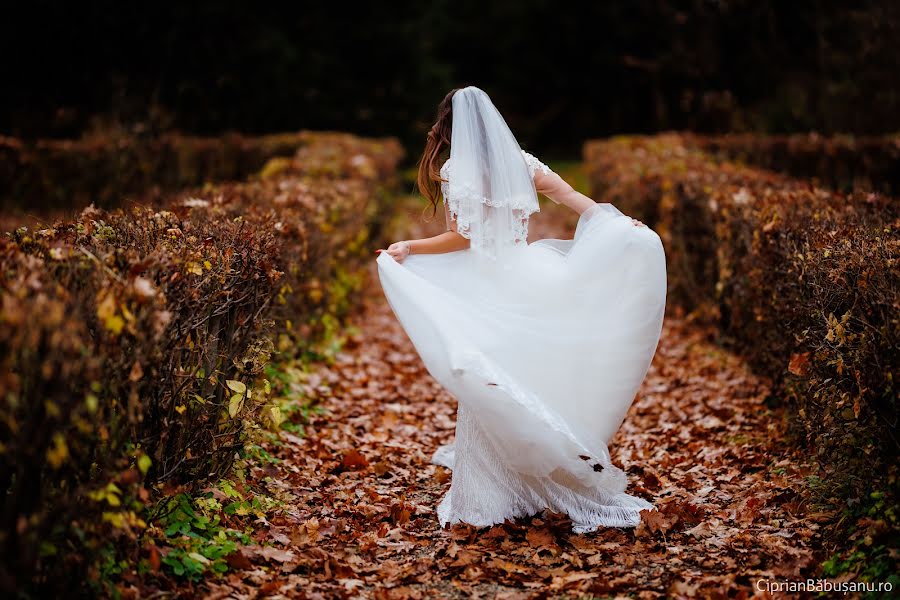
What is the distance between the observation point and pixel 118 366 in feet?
10.7

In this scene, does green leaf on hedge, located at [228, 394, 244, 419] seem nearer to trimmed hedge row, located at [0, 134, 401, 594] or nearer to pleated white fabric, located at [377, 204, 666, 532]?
trimmed hedge row, located at [0, 134, 401, 594]

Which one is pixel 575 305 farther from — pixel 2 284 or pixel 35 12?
pixel 35 12

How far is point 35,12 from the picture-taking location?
17062mm

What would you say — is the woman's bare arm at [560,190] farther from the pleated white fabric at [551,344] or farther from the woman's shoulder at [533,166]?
the pleated white fabric at [551,344]

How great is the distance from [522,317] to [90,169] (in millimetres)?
11279

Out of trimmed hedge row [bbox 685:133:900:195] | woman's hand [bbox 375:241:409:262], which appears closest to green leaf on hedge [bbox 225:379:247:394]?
woman's hand [bbox 375:241:409:262]

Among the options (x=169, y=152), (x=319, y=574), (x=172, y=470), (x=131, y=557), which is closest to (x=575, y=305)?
(x=319, y=574)

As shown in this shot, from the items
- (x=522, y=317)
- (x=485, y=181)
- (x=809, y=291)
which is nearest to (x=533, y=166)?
(x=485, y=181)

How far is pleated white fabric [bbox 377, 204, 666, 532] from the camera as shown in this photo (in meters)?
4.46

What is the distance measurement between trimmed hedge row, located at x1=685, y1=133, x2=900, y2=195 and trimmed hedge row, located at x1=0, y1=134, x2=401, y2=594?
32.4ft

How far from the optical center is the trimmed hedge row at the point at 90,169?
1316 cm

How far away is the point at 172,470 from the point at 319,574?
2.82 ft

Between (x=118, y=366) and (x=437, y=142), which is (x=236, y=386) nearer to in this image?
(x=118, y=366)

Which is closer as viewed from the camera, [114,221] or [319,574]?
[319,574]
